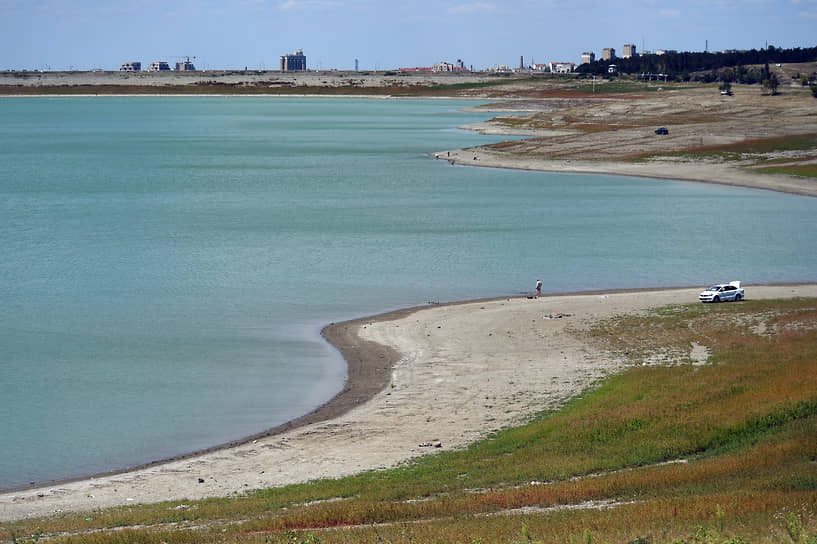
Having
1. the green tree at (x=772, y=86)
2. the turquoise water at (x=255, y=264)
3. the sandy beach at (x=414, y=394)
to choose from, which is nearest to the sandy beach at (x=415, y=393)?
the sandy beach at (x=414, y=394)

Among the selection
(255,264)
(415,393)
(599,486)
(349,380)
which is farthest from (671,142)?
(599,486)

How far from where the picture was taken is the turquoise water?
1188 inches

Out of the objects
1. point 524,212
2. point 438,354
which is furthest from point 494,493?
point 524,212

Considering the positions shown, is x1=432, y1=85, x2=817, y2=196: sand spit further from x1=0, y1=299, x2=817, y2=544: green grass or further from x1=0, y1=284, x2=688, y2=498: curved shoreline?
x1=0, y1=299, x2=817, y2=544: green grass

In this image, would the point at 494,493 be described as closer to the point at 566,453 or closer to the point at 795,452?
the point at 566,453

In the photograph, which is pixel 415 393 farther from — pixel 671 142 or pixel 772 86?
pixel 772 86

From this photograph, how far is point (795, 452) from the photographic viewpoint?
19.5 meters

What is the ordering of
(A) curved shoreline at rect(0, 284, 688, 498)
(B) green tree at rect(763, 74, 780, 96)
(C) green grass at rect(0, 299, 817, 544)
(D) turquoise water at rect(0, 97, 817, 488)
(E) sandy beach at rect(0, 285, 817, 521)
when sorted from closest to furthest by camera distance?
(C) green grass at rect(0, 299, 817, 544) → (E) sandy beach at rect(0, 285, 817, 521) → (A) curved shoreline at rect(0, 284, 688, 498) → (D) turquoise water at rect(0, 97, 817, 488) → (B) green tree at rect(763, 74, 780, 96)

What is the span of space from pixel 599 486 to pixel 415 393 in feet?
38.1

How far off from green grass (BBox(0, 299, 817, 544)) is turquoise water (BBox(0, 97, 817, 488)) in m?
7.50

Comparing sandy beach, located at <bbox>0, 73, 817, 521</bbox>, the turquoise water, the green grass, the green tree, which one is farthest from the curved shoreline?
the green tree

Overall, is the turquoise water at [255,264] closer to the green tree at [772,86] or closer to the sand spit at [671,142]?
the sand spit at [671,142]

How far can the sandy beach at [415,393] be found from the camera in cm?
2292

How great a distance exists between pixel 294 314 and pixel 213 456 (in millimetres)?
16984
